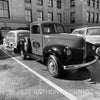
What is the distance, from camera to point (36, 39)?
5.52 m

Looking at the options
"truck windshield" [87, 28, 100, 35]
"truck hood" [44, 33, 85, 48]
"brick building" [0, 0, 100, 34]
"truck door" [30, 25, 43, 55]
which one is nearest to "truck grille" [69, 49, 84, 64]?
"truck hood" [44, 33, 85, 48]

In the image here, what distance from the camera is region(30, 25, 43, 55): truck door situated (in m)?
5.31

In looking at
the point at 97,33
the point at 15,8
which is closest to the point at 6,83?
the point at 97,33

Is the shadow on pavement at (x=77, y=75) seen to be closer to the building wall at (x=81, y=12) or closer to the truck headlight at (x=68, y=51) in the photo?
the truck headlight at (x=68, y=51)

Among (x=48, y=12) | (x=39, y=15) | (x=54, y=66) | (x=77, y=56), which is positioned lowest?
(x=54, y=66)

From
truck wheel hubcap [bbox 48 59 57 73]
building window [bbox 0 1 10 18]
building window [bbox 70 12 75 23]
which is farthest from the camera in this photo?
building window [bbox 70 12 75 23]

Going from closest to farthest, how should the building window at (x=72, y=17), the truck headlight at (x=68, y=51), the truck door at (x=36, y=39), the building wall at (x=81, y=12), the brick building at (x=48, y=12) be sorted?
the truck headlight at (x=68, y=51) < the truck door at (x=36, y=39) < the brick building at (x=48, y=12) < the building wall at (x=81, y=12) < the building window at (x=72, y=17)

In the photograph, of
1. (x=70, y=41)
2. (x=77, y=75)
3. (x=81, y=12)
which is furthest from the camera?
(x=81, y=12)

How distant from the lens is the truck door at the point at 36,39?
5312 mm

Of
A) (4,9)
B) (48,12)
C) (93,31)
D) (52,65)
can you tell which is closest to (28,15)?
(4,9)

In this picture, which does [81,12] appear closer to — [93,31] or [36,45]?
[93,31]

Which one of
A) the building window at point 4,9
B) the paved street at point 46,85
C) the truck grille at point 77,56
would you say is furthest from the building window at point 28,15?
the truck grille at point 77,56

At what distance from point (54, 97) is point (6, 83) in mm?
1904

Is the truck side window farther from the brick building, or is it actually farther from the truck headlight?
the brick building
